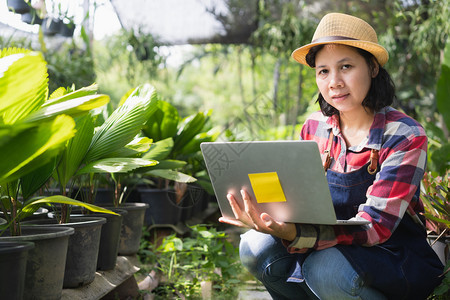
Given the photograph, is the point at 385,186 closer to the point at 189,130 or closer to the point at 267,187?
the point at 267,187

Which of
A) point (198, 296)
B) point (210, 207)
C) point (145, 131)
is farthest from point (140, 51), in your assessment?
point (198, 296)

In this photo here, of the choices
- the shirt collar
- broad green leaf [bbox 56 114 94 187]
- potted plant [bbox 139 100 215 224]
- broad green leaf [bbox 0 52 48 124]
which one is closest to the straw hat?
the shirt collar

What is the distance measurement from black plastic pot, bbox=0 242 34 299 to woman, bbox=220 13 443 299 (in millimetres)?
596

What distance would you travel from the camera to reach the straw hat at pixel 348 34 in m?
1.44

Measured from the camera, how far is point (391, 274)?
1.35m

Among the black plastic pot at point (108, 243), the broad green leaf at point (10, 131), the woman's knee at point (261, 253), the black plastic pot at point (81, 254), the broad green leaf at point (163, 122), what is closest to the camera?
the broad green leaf at point (10, 131)

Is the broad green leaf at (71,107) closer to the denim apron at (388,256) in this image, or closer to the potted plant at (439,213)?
the denim apron at (388,256)

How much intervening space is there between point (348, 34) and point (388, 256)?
68 centimetres

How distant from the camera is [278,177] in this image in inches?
51.4

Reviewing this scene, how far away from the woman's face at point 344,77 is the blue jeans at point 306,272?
0.46 m

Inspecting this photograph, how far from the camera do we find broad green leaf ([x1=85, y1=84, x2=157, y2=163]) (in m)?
1.55

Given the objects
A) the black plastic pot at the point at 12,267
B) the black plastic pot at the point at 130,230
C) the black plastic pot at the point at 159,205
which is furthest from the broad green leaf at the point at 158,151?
the black plastic pot at the point at 12,267

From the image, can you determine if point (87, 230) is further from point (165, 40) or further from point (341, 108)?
point (165, 40)

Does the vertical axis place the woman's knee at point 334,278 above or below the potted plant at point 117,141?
below
